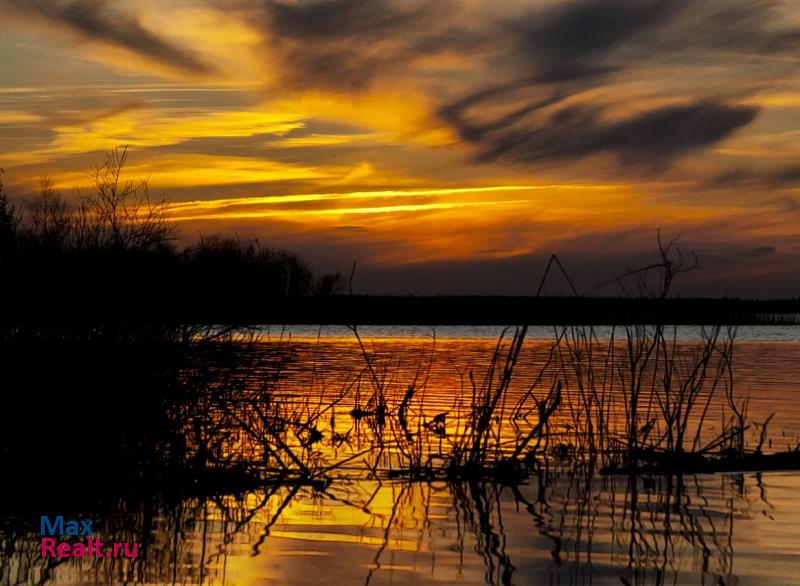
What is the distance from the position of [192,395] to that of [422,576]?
4018mm

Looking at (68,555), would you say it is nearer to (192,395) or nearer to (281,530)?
(281,530)

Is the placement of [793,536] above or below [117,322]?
below

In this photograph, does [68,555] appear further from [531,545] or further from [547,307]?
[547,307]

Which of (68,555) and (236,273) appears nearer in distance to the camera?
(68,555)

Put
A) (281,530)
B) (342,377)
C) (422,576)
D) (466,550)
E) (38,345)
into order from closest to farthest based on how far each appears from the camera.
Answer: (422,576) < (466,550) < (281,530) < (38,345) < (342,377)

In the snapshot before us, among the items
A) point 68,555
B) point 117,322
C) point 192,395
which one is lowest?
point 68,555

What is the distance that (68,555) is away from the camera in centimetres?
754

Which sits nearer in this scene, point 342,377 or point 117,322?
point 117,322

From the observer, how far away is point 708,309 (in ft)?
40.3

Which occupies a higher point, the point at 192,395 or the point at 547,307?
the point at 547,307

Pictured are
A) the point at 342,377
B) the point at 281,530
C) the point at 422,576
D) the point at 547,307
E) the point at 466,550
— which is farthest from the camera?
the point at 342,377

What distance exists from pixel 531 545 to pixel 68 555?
11.7ft

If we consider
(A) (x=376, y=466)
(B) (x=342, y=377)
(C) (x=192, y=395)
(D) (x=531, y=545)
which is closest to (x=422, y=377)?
(B) (x=342, y=377)

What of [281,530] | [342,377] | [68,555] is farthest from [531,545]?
[342,377]
